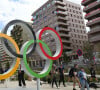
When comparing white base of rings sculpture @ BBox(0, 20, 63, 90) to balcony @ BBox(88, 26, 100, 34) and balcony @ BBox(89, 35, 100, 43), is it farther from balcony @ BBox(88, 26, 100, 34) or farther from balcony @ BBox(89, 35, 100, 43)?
balcony @ BBox(88, 26, 100, 34)

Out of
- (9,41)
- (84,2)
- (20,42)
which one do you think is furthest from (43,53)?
(84,2)

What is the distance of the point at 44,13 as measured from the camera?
63.8 meters

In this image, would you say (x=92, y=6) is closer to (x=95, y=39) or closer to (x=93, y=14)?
(x=93, y=14)

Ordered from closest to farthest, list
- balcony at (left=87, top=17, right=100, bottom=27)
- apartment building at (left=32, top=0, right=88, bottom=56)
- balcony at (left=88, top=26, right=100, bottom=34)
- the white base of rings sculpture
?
the white base of rings sculpture, balcony at (left=88, top=26, right=100, bottom=34), balcony at (left=87, top=17, right=100, bottom=27), apartment building at (left=32, top=0, right=88, bottom=56)

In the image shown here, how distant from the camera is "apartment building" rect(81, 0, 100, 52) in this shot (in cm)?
4181

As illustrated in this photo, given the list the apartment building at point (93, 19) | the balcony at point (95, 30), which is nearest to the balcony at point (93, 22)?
→ the apartment building at point (93, 19)

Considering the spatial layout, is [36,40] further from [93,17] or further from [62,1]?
[62,1]

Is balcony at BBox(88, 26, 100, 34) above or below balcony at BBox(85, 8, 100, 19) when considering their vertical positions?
below

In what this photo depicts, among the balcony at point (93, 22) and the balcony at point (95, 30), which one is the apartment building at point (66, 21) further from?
the balcony at point (93, 22)

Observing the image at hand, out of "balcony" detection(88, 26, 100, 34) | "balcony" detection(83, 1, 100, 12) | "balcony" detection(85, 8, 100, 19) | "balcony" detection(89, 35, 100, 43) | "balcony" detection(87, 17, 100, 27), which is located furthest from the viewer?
"balcony" detection(83, 1, 100, 12)

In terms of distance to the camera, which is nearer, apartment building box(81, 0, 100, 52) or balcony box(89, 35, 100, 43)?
balcony box(89, 35, 100, 43)

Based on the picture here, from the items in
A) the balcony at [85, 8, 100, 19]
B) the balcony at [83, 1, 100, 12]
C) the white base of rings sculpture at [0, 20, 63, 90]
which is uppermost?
the balcony at [83, 1, 100, 12]

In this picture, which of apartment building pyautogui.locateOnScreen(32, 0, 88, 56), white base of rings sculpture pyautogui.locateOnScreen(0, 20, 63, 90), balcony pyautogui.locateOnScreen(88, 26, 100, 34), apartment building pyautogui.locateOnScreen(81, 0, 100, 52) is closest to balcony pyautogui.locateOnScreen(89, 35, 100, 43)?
apartment building pyautogui.locateOnScreen(81, 0, 100, 52)

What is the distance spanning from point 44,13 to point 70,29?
13075mm
